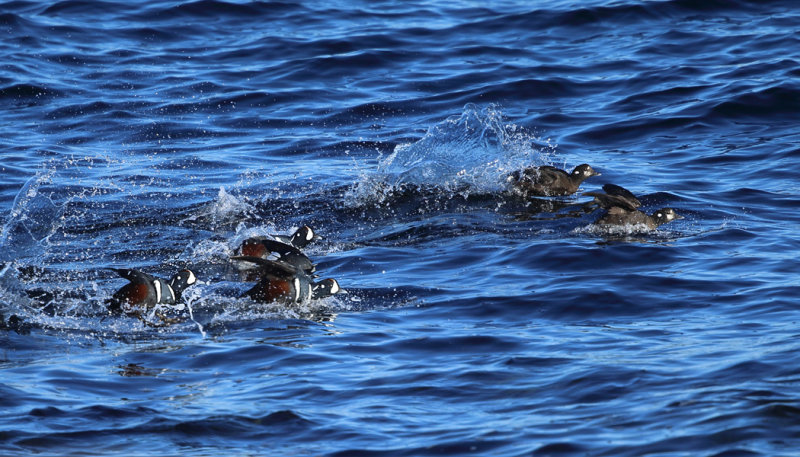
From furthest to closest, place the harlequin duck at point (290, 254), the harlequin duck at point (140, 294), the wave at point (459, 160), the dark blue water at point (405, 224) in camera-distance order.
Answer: the wave at point (459, 160) → the harlequin duck at point (290, 254) → the harlequin duck at point (140, 294) → the dark blue water at point (405, 224)

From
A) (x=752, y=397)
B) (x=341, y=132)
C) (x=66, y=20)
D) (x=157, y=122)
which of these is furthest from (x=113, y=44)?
(x=752, y=397)

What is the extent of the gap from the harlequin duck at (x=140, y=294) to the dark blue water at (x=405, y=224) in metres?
0.14

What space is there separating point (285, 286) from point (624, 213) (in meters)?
3.76

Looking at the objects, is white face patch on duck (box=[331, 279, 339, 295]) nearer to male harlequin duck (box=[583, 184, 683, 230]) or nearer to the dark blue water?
the dark blue water

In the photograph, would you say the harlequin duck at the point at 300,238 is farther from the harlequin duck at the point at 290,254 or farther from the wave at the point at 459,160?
the wave at the point at 459,160

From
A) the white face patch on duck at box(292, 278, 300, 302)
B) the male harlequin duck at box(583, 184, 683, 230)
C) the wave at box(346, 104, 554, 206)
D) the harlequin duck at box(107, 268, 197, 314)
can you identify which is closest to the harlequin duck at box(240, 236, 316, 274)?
the white face patch on duck at box(292, 278, 300, 302)

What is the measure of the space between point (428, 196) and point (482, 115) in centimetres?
211

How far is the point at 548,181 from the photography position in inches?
487

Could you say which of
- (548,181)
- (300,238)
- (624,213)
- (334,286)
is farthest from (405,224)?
(334,286)

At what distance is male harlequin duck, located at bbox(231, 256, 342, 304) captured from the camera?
896cm

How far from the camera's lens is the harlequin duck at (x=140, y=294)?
8.52 metres

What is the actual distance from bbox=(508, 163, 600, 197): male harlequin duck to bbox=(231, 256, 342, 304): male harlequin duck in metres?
3.95

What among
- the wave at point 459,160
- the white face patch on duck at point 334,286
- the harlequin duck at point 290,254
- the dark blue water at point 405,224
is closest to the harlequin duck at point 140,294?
the dark blue water at point 405,224

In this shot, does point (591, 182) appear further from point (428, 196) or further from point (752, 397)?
point (752, 397)
